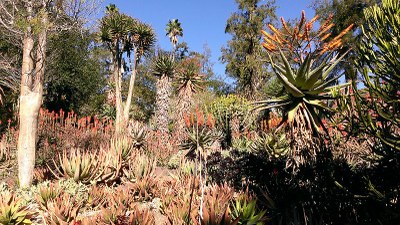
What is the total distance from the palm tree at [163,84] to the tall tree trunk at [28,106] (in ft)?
26.6

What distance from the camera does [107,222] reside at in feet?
17.4

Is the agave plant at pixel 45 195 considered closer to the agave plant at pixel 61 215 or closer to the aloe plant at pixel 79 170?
the agave plant at pixel 61 215

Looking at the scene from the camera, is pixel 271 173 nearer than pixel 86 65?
Yes

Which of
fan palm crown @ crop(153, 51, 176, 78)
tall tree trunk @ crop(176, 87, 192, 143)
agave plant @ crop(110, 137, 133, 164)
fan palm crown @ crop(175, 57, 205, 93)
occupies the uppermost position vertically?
fan palm crown @ crop(153, 51, 176, 78)

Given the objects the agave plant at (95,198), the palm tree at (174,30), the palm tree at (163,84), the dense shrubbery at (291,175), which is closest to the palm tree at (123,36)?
the palm tree at (163,84)

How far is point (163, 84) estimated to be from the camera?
54.6 feet

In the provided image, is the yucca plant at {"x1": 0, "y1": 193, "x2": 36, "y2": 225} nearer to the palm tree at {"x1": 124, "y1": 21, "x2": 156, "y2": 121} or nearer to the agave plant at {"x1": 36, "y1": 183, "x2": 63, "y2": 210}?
the agave plant at {"x1": 36, "y1": 183, "x2": 63, "y2": 210}

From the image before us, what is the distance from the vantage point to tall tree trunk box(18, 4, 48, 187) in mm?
8102

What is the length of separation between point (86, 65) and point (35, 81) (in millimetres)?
15085

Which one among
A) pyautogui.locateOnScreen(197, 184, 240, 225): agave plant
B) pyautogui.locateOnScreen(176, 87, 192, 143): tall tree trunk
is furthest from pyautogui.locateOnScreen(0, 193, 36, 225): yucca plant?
pyautogui.locateOnScreen(176, 87, 192, 143): tall tree trunk

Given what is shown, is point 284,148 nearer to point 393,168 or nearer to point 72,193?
point 393,168

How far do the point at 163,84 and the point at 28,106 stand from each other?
8836 mm

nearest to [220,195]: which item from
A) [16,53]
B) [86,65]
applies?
[16,53]

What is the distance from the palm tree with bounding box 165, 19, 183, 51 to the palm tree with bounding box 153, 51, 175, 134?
26906 millimetres
